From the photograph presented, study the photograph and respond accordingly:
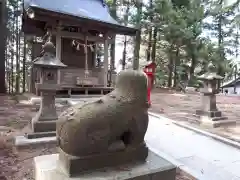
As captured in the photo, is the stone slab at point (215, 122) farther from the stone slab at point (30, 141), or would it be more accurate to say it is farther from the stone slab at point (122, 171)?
the stone slab at point (30, 141)

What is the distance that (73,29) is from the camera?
10617 millimetres

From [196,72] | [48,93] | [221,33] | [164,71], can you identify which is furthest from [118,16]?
[48,93]

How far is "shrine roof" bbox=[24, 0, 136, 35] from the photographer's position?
8.82 m

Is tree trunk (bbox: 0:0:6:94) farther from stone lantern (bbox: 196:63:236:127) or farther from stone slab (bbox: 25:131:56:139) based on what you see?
stone lantern (bbox: 196:63:236:127)

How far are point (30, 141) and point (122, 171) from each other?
235 cm

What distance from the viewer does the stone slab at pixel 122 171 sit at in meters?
1.94

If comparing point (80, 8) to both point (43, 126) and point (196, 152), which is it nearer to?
point (43, 126)

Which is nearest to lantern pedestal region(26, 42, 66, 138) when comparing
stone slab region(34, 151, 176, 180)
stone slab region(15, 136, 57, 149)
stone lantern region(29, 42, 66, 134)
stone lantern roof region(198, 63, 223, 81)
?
stone lantern region(29, 42, 66, 134)

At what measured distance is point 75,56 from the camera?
37.8 ft

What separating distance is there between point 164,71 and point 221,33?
21.6 ft

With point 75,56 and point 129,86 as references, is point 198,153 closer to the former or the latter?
point 129,86

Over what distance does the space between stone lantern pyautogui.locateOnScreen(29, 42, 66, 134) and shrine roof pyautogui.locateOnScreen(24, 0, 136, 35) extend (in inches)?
193

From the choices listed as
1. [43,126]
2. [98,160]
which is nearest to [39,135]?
[43,126]

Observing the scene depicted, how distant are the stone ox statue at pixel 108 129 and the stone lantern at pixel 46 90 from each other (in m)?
2.09
